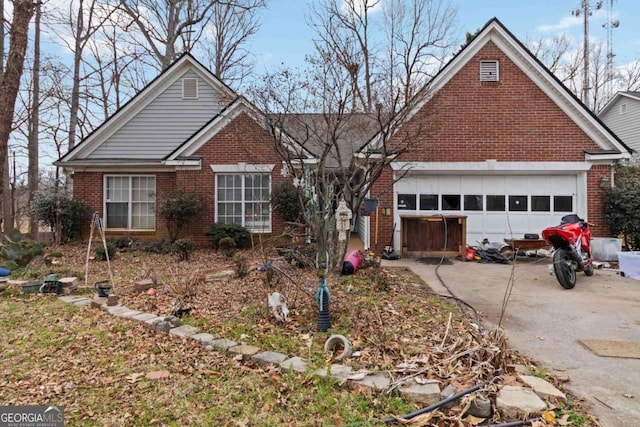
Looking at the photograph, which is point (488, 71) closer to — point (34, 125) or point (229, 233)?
point (229, 233)

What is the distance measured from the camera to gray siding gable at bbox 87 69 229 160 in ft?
44.8

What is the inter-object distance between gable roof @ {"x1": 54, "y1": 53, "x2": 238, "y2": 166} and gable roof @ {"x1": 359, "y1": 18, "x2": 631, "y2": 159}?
7629 mm

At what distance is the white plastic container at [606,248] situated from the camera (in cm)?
963

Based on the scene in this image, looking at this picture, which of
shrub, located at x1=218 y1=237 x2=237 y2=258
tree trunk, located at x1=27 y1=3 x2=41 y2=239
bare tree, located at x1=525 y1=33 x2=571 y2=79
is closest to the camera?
shrub, located at x1=218 y1=237 x2=237 y2=258

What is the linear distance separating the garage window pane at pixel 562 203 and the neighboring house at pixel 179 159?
8422mm

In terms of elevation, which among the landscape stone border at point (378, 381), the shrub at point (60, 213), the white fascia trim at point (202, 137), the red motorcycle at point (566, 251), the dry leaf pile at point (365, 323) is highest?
the white fascia trim at point (202, 137)

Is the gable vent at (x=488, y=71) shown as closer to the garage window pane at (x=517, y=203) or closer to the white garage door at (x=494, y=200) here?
the white garage door at (x=494, y=200)

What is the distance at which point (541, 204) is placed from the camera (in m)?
10.7

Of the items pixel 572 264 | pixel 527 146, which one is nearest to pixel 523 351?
pixel 572 264

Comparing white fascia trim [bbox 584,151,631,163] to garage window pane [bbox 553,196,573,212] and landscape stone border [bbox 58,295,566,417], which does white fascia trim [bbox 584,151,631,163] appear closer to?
garage window pane [bbox 553,196,573,212]

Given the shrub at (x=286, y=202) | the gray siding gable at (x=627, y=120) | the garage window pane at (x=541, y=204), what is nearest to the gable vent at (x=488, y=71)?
the garage window pane at (x=541, y=204)

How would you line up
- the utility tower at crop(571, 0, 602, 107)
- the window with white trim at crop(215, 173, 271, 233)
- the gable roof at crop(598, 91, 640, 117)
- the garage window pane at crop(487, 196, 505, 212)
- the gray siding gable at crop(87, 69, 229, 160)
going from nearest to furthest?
the garage window pane at crop(487, 196, 505, 212)
the window with white trim at crop(215, 173, 271, 233)
the gray siding gable at crop(87, 69, 229, 160)
the gable roof at crop(598, 91, 640, 117)
the utility tower at crop(571, 0, 602, 107)

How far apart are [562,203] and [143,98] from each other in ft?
48.2

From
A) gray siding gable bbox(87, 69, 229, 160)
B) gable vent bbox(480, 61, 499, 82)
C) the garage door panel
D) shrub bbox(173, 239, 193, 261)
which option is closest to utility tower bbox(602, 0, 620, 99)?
gable vent bbox(480, 61, 499, 82)
